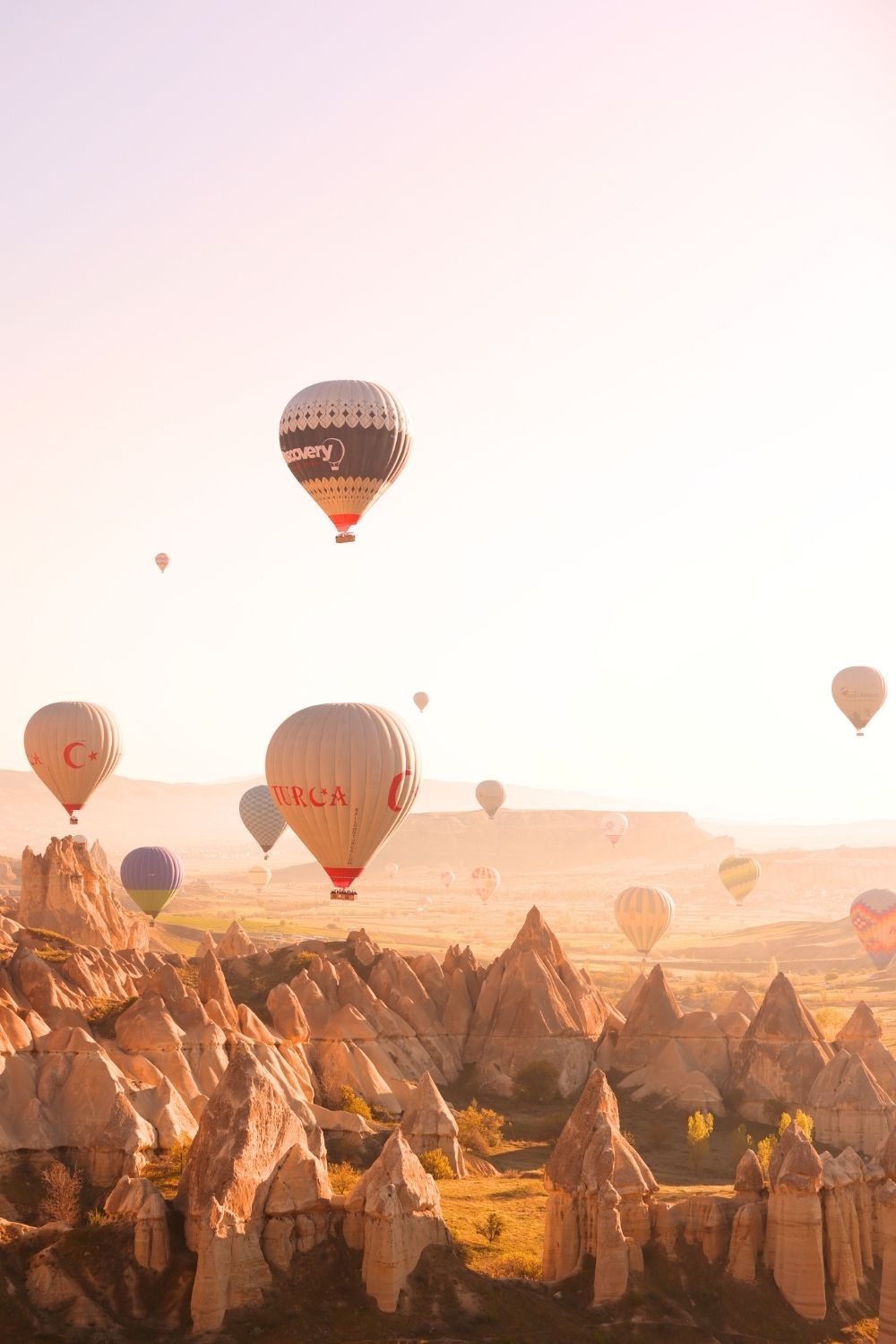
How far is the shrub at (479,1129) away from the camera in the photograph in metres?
66.4

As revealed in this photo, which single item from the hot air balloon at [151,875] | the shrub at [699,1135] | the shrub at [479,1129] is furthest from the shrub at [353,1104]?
the hot air balloon at [151,875]

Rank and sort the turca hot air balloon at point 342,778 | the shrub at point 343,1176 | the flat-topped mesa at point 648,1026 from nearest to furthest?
1. the shrub at point 343,1176
2. the turca hot air balloon at point 342,778
3. the flat-topped mesa at point 648,1026

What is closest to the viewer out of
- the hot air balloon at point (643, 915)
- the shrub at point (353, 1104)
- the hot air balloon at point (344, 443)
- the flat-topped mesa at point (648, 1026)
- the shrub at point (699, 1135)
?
the shrub at point (353, 1104)

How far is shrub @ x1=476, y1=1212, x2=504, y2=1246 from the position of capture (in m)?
50.7

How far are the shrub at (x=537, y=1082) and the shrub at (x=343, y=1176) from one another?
18.3 m

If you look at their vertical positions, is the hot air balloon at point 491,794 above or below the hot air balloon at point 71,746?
above

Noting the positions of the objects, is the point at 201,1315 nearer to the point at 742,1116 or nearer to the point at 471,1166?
the point at 471,1166

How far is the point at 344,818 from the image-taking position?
231ft

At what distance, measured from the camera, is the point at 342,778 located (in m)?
69.7

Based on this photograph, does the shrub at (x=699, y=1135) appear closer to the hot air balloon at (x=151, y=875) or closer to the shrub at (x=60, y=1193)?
the shrub at (x=60, y=1193)

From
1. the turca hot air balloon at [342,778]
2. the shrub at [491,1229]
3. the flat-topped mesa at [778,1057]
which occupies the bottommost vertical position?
the shrub at [491,1229]

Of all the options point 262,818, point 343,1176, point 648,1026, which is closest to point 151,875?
point 262,818

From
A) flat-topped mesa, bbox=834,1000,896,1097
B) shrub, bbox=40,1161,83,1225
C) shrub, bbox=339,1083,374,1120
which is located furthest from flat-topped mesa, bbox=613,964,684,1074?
shrub, bbox=40,1161,83,1225

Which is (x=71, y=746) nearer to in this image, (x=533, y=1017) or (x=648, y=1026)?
(x=533, y=1017)
